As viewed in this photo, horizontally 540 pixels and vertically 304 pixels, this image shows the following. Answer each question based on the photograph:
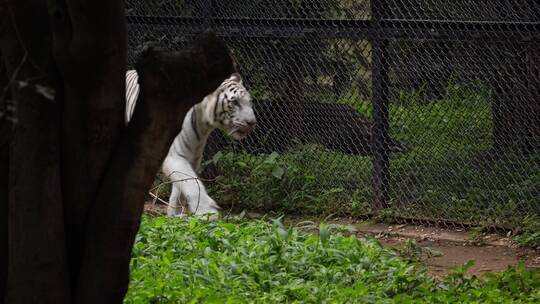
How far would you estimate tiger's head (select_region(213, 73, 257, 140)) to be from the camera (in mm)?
8531

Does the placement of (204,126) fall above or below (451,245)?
above

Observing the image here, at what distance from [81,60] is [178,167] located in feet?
14.7

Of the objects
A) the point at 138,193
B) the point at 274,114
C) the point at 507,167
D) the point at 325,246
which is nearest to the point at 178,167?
the point at 274,114

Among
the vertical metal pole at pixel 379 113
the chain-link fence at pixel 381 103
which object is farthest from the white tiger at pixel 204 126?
the vertical metal pole at pixel 379 113

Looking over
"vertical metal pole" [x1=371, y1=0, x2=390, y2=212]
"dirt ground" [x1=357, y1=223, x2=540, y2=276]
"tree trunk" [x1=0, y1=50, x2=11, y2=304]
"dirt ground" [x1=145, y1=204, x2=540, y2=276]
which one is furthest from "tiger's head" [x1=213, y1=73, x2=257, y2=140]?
"tree trunk" [x1=0, y1=50, x2=11, y2=304]

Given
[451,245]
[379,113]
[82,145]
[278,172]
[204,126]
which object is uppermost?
[379,113]

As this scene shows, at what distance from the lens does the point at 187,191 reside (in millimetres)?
8180

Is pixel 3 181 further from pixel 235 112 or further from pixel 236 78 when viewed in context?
pixel 236 78

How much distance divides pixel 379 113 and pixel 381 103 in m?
0.09

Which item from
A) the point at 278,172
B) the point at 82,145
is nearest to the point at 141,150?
the point at 82,145

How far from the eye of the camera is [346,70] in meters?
8.96

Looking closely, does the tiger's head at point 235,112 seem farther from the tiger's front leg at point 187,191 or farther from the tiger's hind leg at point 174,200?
the tiger's hind leg at point 174,200

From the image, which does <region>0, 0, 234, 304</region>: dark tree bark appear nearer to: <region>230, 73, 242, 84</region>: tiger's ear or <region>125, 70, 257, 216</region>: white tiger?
<region>125, 70, 257, 216</region>: white tiger

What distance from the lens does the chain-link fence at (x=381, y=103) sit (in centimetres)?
819
